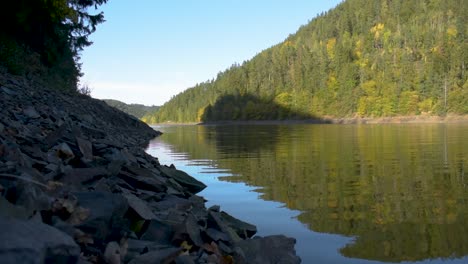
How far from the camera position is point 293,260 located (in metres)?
6.31

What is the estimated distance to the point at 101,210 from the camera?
5.09 m

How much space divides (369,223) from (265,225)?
180 cm

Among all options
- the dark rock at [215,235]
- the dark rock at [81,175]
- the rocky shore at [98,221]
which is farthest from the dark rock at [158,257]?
the dark rock at [81,175]

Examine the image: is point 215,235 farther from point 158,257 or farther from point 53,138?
point 53,138

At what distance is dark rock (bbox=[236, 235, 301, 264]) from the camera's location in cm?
623

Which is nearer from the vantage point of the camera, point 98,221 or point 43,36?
point 98,221

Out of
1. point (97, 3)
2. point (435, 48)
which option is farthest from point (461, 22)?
point (97, 3)

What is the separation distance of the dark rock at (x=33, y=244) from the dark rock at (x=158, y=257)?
84 centimetres

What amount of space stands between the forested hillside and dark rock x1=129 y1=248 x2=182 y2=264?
121190mm

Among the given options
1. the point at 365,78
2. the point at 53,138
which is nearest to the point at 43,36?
the point at 53,138

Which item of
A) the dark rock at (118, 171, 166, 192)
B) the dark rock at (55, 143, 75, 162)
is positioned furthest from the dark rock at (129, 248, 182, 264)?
the dark rock at (55, 143, 75, 162)

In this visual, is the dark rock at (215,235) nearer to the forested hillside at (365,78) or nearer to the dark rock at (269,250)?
the dark rock at (269,250)

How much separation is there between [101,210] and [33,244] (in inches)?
62.7

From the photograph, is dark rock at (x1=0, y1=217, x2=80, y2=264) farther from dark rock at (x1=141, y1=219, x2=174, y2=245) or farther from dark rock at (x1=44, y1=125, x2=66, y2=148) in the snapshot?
dark rock at (x1=44, y1=125, x2=66, y2=148)
